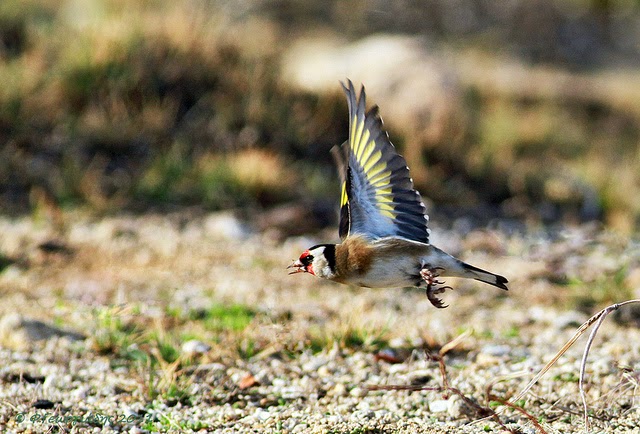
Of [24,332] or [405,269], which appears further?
[24,332]

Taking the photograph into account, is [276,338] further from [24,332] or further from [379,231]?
[24,332]

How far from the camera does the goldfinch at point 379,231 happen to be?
3881mm

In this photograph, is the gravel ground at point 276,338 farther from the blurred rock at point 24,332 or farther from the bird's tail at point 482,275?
the bird's tail at point 482,275

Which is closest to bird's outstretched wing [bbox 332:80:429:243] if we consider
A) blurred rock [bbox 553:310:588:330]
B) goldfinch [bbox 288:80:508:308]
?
goldfinch [bbox 288:80:508:308]

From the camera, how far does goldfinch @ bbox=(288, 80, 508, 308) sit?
388 centimetres

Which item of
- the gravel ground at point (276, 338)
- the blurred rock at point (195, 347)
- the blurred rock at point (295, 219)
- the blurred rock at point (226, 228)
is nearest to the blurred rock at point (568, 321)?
the gravel ground at point (276, 338)

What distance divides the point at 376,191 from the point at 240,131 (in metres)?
6.02

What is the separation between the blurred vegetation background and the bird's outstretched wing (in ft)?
12.7

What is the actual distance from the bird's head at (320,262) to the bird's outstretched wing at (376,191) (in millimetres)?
164

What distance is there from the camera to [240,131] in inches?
391

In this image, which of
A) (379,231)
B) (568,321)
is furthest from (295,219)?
(379,231)

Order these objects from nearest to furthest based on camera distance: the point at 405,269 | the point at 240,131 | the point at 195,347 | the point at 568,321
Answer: the point at 405,269, the point at 195,347, the point at 568,321, the point at 240,131

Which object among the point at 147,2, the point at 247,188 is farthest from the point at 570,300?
the point at 147,2

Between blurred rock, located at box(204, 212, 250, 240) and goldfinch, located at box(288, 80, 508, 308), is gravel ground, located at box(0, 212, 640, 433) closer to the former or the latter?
blurred rock, located at box(204, 212, 250, 240)
